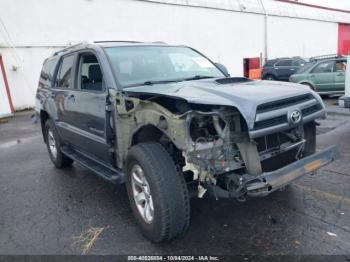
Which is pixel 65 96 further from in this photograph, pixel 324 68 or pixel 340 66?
pixel 340 66

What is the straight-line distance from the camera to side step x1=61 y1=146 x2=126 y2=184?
366 cm

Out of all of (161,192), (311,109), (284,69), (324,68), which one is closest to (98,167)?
(161,192)

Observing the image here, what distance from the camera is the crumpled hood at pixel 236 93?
2.74 metres

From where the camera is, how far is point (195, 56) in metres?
4.68

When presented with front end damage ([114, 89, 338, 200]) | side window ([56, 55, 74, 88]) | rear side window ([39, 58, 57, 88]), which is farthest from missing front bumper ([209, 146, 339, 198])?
rear side window ([39, 58, 57, 88])

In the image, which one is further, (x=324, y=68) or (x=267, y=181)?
(x=324, y=68)

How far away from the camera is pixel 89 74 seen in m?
4.41

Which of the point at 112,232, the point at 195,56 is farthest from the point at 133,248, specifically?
the point at 195,56

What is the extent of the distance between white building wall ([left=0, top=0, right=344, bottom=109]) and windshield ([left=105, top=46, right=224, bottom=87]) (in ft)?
36.1

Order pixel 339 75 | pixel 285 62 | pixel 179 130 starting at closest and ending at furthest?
1. pixel 179 130
2. pixel 339 75
3. pixel 285 62

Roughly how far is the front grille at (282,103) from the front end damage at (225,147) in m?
0.09

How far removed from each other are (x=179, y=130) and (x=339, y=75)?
34.1 feet

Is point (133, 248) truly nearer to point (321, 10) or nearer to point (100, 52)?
point (100, 52)

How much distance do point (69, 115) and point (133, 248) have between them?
2.31 m
